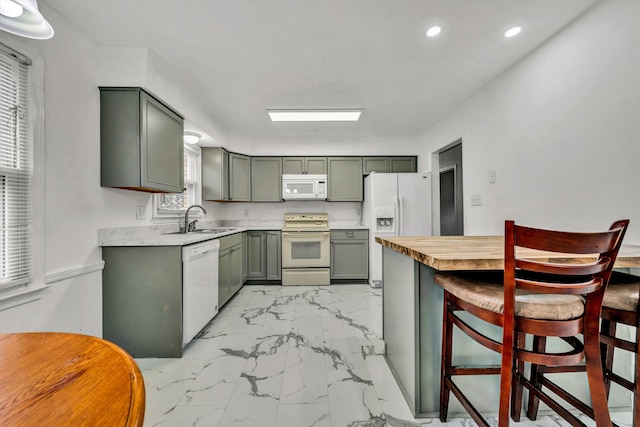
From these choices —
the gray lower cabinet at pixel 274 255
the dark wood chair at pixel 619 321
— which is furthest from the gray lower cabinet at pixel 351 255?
the dark wood chair at pixel 619 321

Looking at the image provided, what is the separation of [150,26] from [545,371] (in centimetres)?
318

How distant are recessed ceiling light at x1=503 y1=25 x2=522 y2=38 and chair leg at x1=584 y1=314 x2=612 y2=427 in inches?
77.7

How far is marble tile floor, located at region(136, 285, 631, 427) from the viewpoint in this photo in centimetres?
140

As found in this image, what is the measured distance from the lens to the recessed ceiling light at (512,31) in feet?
6.02

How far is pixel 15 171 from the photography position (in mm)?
1448

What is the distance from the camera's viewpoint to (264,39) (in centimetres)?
193

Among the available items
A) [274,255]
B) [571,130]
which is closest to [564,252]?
[571,130]

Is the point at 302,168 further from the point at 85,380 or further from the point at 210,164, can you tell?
the point at 85,380

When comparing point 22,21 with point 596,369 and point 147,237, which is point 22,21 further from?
point 596,369

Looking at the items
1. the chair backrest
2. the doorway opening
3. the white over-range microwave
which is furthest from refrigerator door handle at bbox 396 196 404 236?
the chair backrest

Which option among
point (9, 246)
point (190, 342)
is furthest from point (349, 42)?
point (190, 342)

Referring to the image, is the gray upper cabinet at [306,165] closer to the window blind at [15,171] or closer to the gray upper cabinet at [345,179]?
the gray upper cabinet at [345,179]

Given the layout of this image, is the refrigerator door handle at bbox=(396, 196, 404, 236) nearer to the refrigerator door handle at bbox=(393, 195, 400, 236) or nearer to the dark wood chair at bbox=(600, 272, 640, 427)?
the refrigerator door handle at bbox=(393, 195, 400, 236)

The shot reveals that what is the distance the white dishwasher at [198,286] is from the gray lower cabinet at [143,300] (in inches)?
2.2
